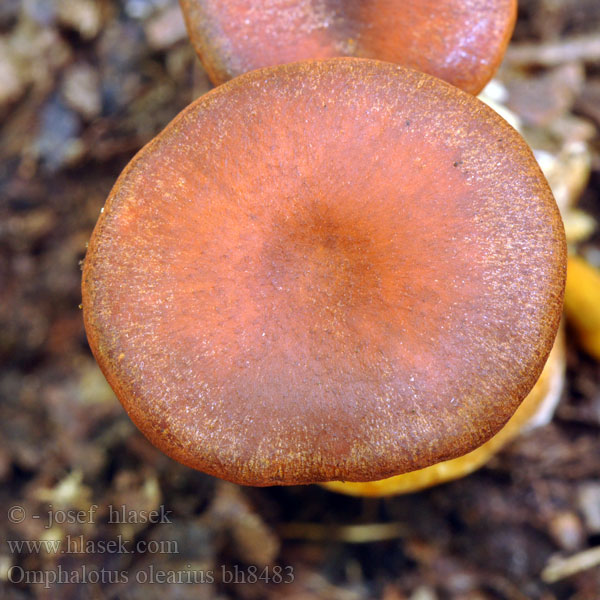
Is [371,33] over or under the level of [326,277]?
over

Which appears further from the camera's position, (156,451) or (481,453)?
(156,451)

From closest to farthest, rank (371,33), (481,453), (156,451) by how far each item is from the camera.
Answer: (371,33)
(481,453)
(156,451)

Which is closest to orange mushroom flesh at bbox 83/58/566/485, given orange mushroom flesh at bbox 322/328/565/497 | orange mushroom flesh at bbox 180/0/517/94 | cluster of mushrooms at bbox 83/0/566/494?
cluster of mushrooms at bbox 83/0/566/494

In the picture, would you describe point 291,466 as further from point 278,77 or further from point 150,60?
point 150,60

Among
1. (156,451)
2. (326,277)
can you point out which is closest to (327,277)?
(326,277)

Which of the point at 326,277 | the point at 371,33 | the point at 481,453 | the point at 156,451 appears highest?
the point at 371,33

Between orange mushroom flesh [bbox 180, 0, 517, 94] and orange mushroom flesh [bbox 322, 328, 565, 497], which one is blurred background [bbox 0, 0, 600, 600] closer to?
orange mushroom flesh [bbox 322, 328, 565, 497]

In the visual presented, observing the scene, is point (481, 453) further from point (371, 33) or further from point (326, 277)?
point (371, 33)
